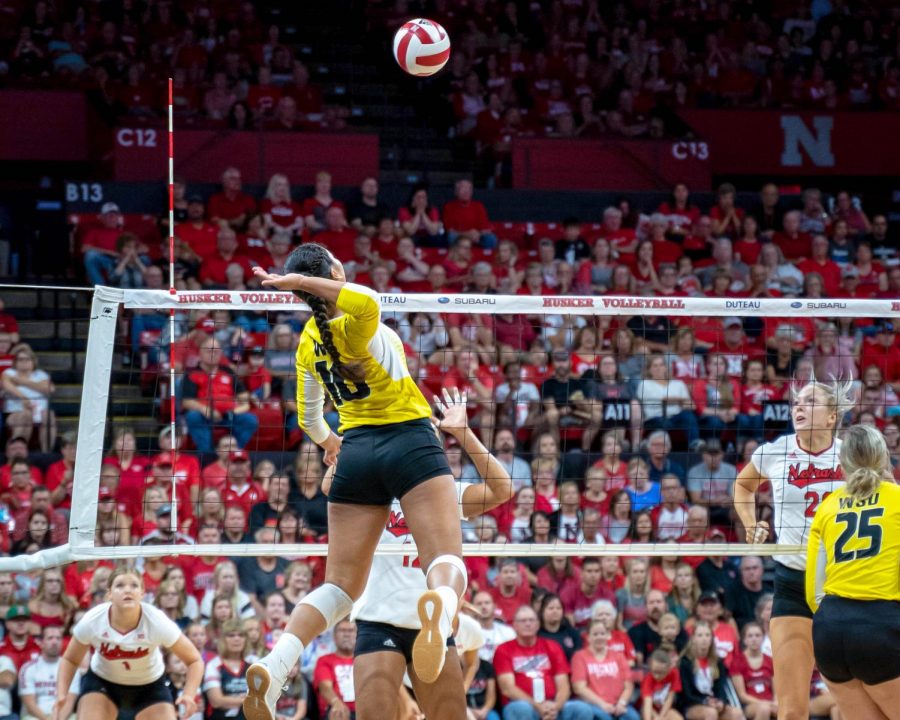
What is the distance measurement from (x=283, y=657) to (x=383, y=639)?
1.13 meters

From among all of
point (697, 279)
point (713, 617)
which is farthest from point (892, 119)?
point (713, 617)

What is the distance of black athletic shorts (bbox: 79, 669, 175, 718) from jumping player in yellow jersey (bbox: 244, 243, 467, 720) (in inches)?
116

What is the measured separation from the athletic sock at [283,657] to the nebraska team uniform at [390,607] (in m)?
0.99

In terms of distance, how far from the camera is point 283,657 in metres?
5.25

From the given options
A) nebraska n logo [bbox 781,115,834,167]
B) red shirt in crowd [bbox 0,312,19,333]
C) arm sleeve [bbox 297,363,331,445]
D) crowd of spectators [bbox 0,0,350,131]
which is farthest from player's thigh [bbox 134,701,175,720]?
nebraska n logo [bbox 781,115,834,167]

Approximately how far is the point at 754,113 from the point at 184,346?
920 centimetres

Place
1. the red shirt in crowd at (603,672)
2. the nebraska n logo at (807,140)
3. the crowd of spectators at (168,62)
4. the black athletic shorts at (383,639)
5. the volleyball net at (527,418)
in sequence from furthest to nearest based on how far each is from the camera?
the nebraska n logo at (807,140) → the crowd of spectators at (168,62) → the volleyball net at (527,418) → the red shirt in crowd at (603,672) → the black athletic shorts at (383,639)

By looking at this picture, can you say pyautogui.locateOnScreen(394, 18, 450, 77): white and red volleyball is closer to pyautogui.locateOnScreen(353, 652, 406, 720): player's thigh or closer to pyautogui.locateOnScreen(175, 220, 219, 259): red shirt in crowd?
pyautogui.locateOnScreen(175, 220, 219, 259): red shirt in crowd

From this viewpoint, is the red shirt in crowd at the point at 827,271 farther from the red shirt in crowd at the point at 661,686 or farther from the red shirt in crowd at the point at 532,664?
the red shirt in crowd at the point at 532,664

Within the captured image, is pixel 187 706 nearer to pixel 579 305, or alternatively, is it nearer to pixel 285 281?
pixel 579 305

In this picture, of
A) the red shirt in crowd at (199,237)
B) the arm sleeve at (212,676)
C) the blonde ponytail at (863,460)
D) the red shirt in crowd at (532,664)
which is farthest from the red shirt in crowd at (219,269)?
the blonde ponytail at (863,460)

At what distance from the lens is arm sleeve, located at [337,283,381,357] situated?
525 centimetres

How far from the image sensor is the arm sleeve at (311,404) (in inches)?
237

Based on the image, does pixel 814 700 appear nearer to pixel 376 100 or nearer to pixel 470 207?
pixel 470 207
